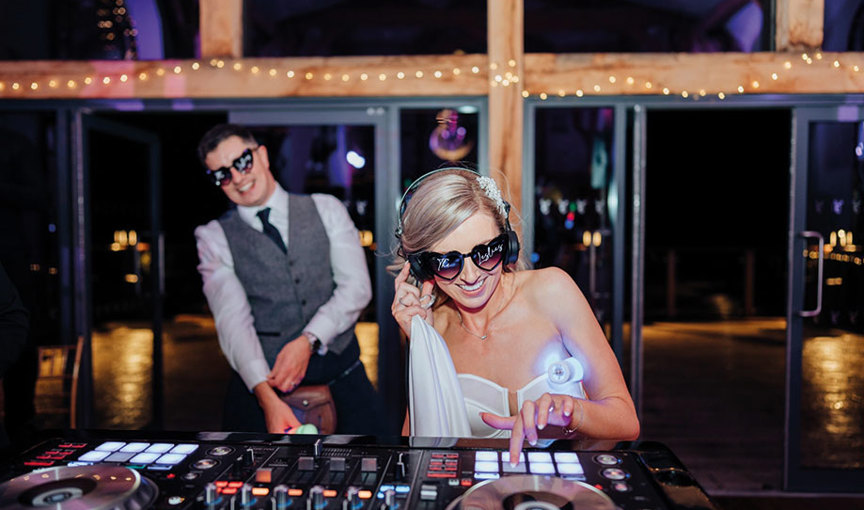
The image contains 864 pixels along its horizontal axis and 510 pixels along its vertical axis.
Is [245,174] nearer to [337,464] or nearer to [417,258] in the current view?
[417,258]

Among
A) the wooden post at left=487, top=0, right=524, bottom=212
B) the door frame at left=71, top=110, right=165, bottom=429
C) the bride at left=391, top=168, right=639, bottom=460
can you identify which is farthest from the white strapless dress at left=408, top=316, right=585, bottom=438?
the door frame at left=71, top=110, right=165, bottom=429

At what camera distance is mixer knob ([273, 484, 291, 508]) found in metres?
0.88

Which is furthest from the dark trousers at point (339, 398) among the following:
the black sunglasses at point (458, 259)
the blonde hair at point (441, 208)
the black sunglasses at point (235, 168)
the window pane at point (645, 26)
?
the window pane at point (645, 26)

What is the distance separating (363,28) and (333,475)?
3.67 metres

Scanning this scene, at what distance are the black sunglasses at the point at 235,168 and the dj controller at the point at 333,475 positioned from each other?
1.70 m

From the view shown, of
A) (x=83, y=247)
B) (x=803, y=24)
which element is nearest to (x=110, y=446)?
(x=83, y=247)

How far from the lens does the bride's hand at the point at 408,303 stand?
1.73 meters

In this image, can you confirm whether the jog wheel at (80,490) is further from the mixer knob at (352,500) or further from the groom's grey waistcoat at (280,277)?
the groom's grey waistcoat at (280,277)

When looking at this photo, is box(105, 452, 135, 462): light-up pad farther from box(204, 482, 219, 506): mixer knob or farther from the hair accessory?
the hair accessory

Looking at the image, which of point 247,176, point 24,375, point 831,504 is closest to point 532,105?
point 247,176

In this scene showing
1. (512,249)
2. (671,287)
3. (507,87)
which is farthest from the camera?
(671,287)

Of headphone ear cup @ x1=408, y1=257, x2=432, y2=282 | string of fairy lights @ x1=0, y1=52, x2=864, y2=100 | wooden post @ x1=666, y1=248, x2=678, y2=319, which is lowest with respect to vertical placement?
wooden post @ x1=666, y1=248, x2=678, y2=319

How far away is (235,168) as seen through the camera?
278cm

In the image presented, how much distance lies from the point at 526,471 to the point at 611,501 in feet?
0.58
